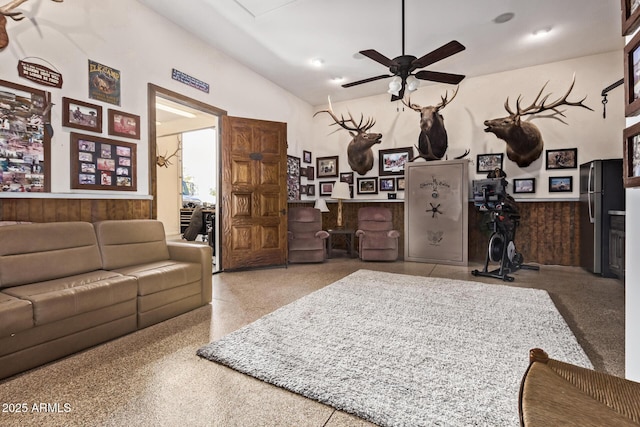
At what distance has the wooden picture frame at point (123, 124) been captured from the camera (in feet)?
10.6

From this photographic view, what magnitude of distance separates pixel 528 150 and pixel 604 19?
1.86 m

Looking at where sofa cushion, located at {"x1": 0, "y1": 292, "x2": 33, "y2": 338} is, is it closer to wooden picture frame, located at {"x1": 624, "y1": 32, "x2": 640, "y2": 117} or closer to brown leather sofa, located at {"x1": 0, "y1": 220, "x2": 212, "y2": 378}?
brown leather sofa, located at {"x1": 0, "y1": 220, "x2": 212, "y2": 378}

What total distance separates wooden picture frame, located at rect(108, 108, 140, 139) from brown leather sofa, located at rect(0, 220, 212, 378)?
105 centimetres

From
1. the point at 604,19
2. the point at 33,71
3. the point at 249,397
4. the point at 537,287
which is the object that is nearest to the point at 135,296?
the point at 249,397

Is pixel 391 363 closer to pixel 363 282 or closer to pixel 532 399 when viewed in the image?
pixel 532 399

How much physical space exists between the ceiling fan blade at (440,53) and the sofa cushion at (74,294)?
137 inches

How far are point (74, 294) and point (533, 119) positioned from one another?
260 inches

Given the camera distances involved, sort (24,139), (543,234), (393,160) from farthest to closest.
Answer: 1. (393,160)
2. (543,234)
3. (24,139)

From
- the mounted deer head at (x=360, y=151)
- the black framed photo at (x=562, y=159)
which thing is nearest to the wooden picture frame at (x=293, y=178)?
the mounted deer head at (x=360, y=151)

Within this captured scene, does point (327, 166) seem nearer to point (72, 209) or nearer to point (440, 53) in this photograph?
point (440, 53)

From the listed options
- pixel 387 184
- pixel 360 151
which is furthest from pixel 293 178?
pixel 387 184

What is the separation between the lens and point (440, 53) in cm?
307

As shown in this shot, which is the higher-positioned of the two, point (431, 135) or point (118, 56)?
point (118, 56)

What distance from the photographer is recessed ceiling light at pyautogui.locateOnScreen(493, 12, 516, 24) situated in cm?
371
